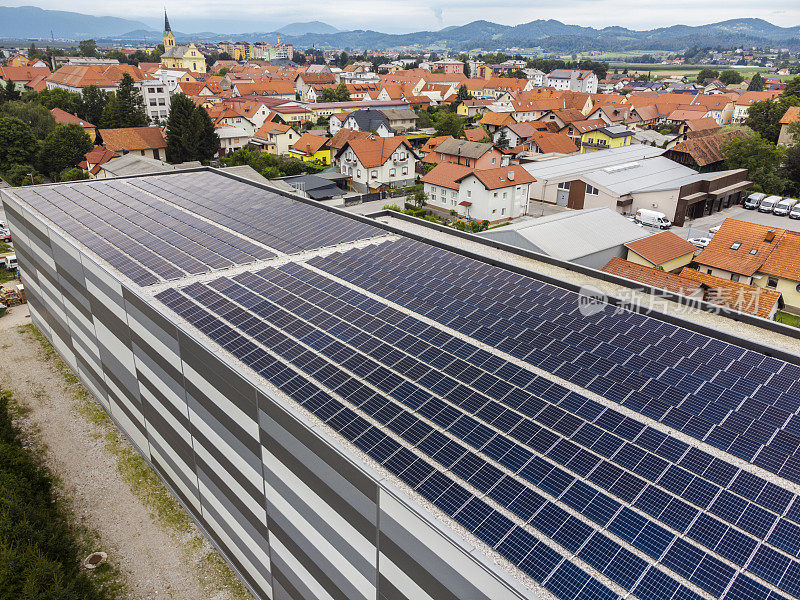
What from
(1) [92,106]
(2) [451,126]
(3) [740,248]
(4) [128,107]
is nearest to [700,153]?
(3) [740,248]

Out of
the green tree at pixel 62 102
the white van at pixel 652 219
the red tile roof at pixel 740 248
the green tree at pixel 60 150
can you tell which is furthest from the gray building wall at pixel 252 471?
the green tree at pixel 62 102

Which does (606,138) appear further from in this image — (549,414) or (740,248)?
(549,414)

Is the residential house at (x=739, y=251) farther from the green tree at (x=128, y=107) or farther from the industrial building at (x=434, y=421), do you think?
the green tree at (x=128, y=107)

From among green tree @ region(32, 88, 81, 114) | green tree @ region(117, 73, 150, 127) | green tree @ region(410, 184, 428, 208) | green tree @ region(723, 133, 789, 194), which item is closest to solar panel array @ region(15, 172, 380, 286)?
green tree @ region(410, 184, 428, 208)

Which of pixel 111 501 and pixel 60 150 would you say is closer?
pixel 111 501

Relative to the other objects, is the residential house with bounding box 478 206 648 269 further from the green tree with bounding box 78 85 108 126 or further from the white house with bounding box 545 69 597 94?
the white house with bounding box 545 69 597 94

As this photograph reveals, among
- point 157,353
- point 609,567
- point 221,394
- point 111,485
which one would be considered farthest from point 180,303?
point 609,567

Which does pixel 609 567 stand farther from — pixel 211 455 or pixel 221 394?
pixel 211 455
